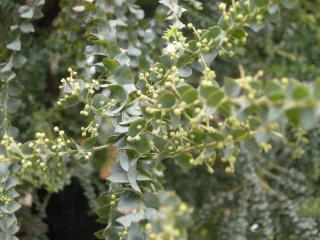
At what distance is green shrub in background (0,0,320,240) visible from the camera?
46 centimetres

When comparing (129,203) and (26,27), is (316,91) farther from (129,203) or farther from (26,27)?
(26,27)

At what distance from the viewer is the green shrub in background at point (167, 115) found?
0.46 m

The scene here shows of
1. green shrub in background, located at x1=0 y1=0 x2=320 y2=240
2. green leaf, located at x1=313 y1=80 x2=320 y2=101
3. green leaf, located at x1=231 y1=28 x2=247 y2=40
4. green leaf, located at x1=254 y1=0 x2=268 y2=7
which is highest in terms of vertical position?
green leaf, located at x1=313 y1=80 x2=320 y2=101

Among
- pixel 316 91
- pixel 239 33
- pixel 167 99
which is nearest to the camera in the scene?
pixel 316 91

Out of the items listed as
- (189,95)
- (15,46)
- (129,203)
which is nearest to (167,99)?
(189,95)

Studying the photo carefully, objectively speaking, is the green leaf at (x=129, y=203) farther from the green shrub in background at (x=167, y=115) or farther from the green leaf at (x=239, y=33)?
the green leaf at (x=239, y=33)

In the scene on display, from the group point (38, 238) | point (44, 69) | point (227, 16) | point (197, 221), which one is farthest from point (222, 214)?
point (227, 16)

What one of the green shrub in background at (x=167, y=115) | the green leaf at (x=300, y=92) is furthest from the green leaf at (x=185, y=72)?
the green leaf at (x=300, y=92)

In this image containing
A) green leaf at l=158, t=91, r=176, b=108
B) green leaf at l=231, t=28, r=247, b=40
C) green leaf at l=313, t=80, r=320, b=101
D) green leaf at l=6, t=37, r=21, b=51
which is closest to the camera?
green leaf at l=313, t=80, r=320, b=101

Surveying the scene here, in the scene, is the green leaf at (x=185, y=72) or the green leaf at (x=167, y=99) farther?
the green leaf at (x=185, y=72)

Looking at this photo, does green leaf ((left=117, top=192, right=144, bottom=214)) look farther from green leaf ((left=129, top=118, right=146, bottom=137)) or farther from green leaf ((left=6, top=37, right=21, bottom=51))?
green leaf ((left=6, top=37, right=21, bottom=51))

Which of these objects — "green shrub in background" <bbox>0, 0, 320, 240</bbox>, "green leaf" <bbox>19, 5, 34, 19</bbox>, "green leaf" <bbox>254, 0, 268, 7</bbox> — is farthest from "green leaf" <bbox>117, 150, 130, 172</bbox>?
"green leaf" <bbox>19, 5, 34, 19</bbox>

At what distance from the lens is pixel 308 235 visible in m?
0.88

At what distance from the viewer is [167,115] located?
21.5 inches
